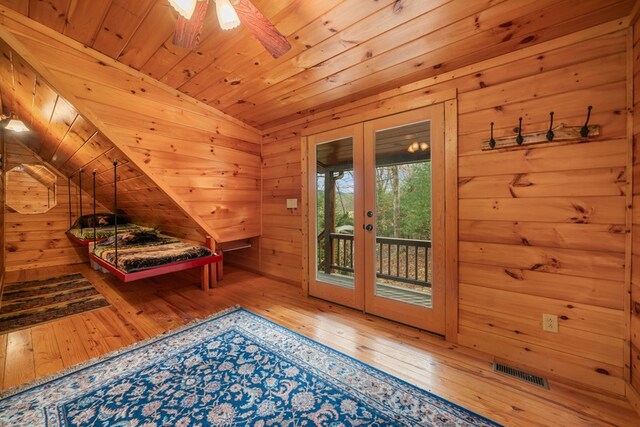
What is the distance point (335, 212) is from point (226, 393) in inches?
79.7

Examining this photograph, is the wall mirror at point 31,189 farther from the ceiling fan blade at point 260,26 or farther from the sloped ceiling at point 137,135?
the ceiling fan blade at point 260,26

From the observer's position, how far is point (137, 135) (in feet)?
8.04

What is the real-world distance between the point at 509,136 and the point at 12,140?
284 inches

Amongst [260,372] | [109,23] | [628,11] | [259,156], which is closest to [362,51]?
[628,11]

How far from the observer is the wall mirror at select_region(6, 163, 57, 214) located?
4.31 metres

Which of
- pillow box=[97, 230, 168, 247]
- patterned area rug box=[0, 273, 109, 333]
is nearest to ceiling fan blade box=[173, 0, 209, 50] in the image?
pillow box=[97, 230, 168, 247]

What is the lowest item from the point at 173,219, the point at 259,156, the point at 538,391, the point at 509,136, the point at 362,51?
the point at 538,391

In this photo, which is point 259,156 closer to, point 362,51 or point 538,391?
point 362,51

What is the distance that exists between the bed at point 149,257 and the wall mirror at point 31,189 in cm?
224

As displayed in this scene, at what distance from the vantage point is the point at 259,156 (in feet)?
12.2

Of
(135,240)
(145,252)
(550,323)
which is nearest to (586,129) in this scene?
(550,323)

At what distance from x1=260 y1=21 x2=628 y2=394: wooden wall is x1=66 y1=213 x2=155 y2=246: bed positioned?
481 centimetres

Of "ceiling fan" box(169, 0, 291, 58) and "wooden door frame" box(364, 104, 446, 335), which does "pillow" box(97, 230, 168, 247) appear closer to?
"ceiling fan" box(169, 0, 291, 58)

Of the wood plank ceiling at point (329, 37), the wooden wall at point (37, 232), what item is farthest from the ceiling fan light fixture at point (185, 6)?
the wooden wall at point (37, 232)
